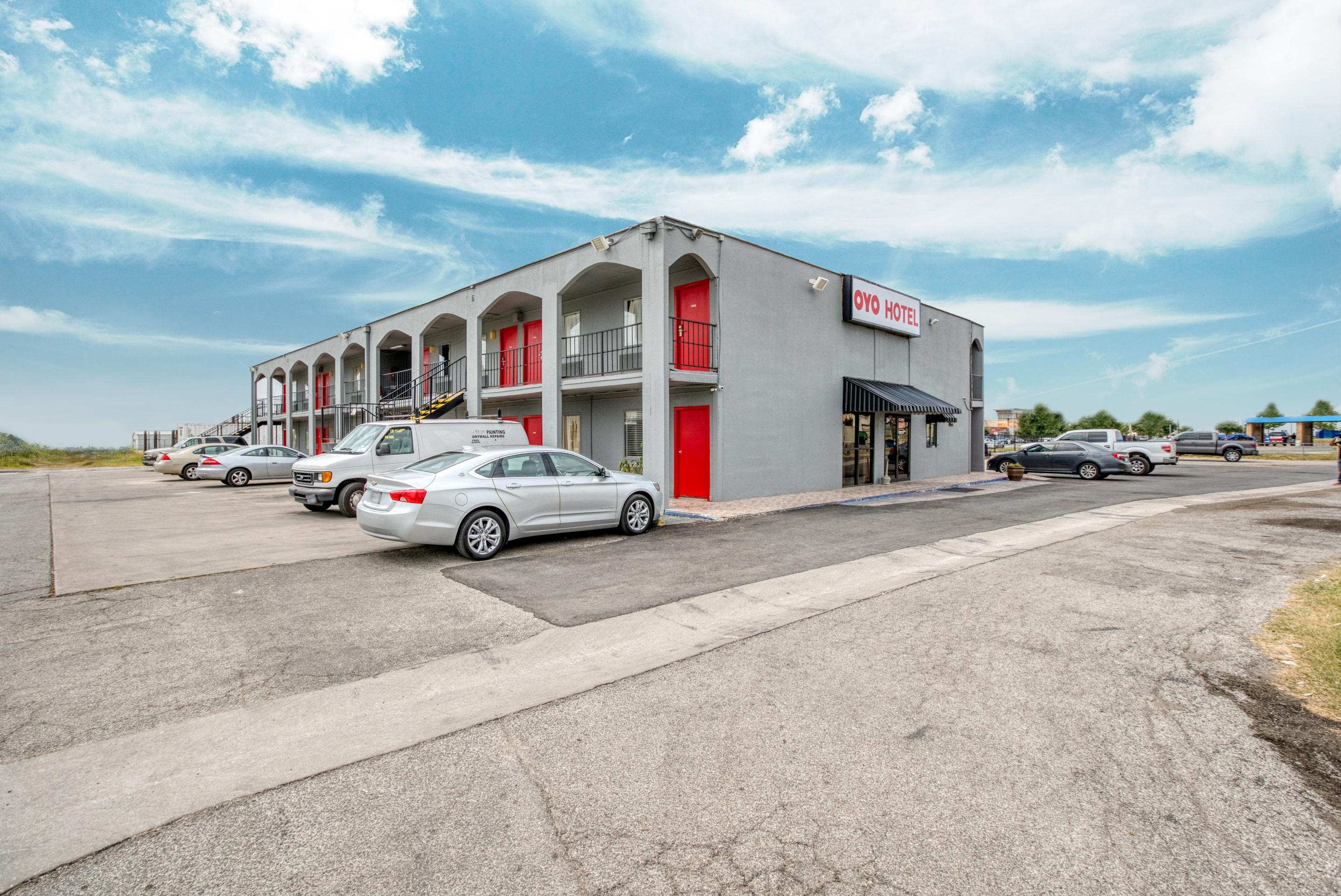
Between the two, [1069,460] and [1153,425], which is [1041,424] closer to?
[1153,425]

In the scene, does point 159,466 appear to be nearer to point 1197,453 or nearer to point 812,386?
point 812,386

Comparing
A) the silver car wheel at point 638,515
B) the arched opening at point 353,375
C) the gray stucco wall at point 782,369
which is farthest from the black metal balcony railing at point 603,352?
the arched opening at point 353,375

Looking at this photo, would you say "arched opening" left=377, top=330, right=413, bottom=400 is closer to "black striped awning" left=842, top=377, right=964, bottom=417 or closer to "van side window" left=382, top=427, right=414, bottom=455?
→ "van side window" left=382, top=427, right=414, bottom=455

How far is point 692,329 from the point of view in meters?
15.4

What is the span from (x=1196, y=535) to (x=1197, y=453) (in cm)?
3708

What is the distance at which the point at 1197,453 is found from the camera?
37.8m

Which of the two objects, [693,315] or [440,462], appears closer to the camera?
[440,462]

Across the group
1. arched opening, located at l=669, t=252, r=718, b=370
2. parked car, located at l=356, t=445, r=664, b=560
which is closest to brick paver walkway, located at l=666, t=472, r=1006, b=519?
arched opening, located at l=669, t=252, r=718, b=370

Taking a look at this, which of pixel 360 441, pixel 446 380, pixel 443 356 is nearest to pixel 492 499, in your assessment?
pixel 360 441

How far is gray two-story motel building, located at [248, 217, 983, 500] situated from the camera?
14.3m

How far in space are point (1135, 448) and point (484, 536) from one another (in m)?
27.0

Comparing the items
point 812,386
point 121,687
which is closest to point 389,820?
point 121,687

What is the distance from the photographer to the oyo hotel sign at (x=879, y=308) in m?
18.0

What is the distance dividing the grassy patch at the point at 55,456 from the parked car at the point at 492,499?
139 feet
